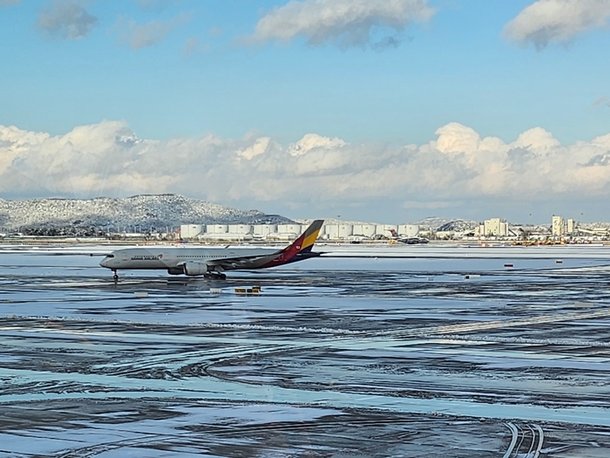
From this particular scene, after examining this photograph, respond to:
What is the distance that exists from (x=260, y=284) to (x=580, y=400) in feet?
184

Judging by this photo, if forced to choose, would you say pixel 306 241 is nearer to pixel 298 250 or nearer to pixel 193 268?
pixel 298 250

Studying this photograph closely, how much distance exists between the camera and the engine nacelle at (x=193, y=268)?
84.0 metres

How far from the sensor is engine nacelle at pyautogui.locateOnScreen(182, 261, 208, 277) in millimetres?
84000

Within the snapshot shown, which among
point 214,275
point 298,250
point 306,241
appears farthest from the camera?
point 306,241

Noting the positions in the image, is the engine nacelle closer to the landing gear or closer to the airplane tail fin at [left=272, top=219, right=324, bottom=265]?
the landing gear

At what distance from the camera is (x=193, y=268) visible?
83.9 meters

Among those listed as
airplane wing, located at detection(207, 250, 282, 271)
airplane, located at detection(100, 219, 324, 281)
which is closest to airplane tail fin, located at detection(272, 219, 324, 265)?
airplane, located at detection(100, 219, 324, 281)

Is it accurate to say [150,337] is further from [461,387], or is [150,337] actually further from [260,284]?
[260,284]

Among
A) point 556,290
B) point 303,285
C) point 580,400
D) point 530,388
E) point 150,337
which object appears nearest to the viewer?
point 580,400

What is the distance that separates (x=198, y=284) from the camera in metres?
77.1

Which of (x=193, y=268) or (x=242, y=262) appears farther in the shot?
(x=242, y=262)

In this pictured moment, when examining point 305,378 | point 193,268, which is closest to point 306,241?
point 193,268

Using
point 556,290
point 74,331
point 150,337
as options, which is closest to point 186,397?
point 150,337

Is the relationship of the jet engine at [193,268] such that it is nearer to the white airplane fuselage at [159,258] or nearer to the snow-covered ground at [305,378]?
Result: the white airplane fuselage at [159,258]
